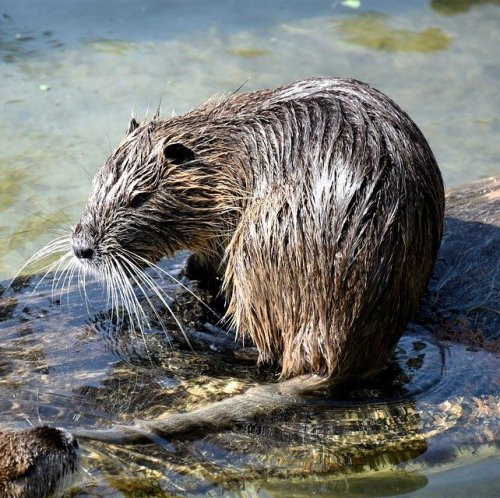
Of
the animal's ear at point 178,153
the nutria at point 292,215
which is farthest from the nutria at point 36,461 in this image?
the animal's ear at point 178,153

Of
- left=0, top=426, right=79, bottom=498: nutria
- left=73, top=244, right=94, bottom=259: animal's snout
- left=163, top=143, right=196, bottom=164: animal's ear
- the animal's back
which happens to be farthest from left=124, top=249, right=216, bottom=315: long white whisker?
left=0, top=426, right=79, bottom=498: nutria

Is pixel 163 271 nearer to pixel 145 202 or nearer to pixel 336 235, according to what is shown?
pixel 145 202

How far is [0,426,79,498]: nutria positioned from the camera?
3586 mm

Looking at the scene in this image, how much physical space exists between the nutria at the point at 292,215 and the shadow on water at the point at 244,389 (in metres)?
0.19

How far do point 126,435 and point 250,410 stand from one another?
0.53 meters

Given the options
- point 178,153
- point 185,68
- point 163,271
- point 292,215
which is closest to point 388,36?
point 185,68

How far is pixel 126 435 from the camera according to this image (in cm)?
409

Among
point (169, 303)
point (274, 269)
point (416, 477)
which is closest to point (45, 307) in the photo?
point (169, 303)

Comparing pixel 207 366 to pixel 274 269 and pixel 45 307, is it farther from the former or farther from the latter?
pixel 45 307

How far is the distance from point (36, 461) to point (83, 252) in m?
1.46

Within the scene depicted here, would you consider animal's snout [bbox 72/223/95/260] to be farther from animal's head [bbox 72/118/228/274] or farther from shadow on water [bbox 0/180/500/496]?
shadow on water [bbox 0/180/500/496]

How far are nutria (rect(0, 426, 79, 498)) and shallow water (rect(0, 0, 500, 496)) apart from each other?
3.13 meters

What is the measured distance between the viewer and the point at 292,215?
14.3 ft

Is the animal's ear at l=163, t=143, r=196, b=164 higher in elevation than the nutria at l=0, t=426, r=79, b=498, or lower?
higher
